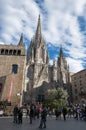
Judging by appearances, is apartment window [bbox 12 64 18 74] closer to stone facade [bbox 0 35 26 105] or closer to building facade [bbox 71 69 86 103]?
stone facade [bbox 0 35 26 105]

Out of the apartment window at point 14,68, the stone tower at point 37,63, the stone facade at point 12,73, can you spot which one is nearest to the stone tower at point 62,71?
the stone tower at point 37,63

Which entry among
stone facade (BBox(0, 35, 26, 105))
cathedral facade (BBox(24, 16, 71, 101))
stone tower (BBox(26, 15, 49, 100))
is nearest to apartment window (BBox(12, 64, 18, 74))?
stone facade (BBox(0, 35, 26, 105))

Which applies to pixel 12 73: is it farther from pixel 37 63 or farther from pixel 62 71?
pixel 62 71

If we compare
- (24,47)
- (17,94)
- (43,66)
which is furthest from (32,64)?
Answer: (17,94)

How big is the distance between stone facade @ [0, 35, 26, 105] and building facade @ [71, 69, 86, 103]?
36.6m

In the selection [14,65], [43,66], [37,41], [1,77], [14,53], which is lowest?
[1,77]

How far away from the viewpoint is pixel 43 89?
80125 millimetres

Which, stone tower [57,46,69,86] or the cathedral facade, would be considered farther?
stone tower [57,46,69,86]

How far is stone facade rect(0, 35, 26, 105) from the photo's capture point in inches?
1385

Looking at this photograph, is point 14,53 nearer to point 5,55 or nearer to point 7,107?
point 5,55

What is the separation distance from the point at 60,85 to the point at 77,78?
1008cm

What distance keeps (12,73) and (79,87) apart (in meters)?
44.2

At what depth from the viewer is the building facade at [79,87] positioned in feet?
232

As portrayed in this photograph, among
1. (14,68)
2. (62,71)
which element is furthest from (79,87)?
(14,68)
